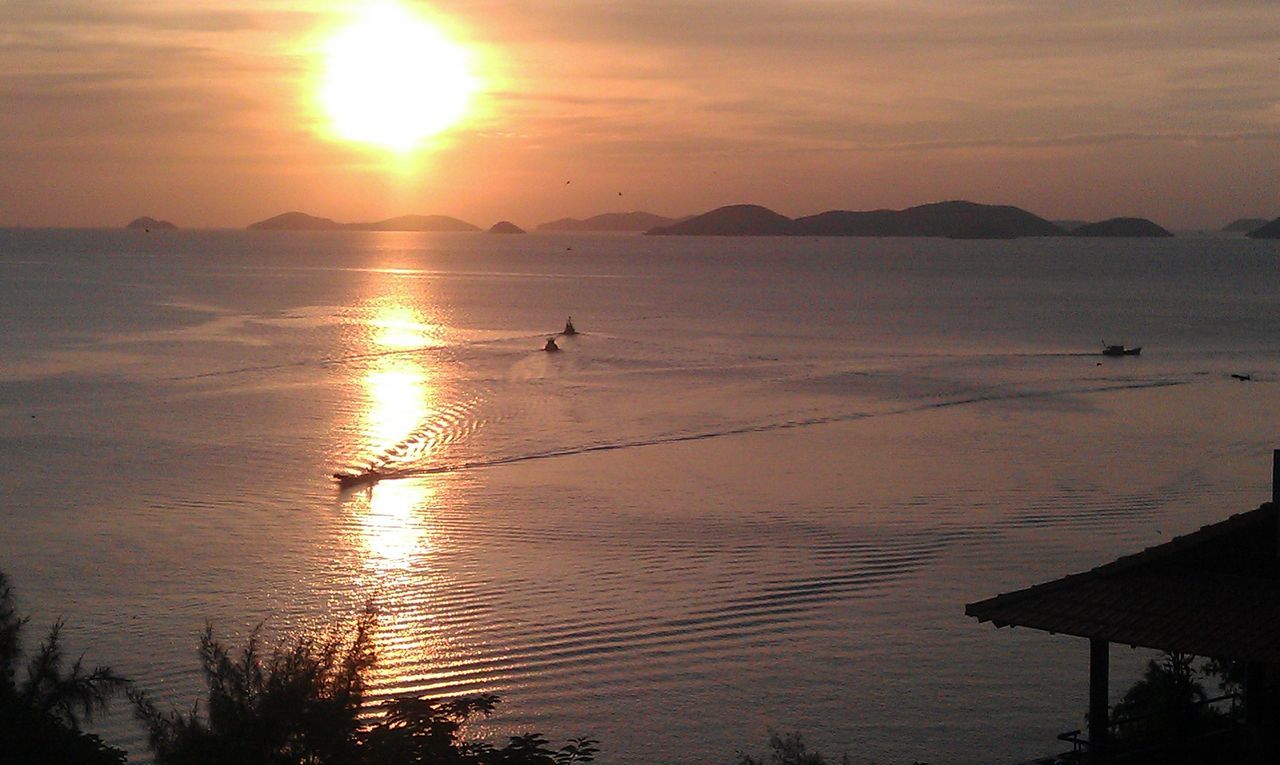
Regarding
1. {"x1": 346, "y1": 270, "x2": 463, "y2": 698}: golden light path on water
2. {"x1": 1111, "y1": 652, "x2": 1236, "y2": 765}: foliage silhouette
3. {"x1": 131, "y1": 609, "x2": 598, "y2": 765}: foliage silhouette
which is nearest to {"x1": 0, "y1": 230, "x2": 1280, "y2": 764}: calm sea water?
{"x1": 346, "y1": 270, "x2": 463, "y2": 698}: golden light path on water

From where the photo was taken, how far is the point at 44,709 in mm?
12109

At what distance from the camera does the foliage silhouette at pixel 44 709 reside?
38.3 ft

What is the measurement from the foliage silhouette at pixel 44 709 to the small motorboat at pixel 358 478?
19.0 metres

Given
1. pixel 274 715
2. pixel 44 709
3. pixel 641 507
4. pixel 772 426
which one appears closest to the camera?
pixel 274 715

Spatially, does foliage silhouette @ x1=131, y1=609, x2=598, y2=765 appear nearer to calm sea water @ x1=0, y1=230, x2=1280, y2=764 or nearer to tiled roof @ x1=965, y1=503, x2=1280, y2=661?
tiled roof @ x1=965, y1=503, x2=1280, y2=661

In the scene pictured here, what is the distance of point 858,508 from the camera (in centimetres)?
2945

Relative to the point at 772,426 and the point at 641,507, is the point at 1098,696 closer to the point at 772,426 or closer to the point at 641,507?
the point at 641,507

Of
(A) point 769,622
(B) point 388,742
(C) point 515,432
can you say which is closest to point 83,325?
(C) point 515,432

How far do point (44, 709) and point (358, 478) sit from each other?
20.4 metres

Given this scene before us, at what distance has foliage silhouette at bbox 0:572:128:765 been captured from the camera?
11.7 metres

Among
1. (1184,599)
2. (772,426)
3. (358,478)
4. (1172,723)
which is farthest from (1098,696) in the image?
(772,426)

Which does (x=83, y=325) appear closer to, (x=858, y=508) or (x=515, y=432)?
(x=515, y=432)

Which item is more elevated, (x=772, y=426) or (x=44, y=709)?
(x=44, y=709)

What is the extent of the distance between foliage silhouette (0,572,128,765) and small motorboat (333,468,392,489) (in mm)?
18975
